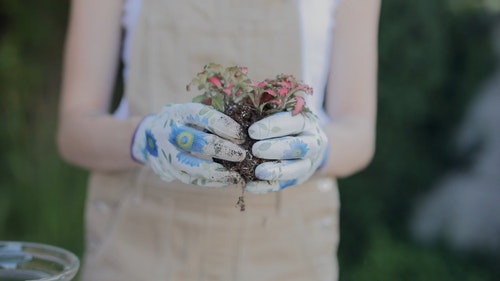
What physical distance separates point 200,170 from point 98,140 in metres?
0.35

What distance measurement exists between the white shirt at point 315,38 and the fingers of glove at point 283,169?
315mm

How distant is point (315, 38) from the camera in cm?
188

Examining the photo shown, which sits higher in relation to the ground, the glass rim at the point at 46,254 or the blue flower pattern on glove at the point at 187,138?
the blue flower pattern on glove at the point at 187,138

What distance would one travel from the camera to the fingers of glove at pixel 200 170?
1509 mm

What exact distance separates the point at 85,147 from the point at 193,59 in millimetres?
281

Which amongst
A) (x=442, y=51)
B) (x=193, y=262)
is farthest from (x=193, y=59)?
(x=442, y=51)

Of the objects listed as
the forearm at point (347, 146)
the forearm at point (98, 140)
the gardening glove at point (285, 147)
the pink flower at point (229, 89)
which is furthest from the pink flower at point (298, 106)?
the forearm at point (98, 140)

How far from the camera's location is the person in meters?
1.78

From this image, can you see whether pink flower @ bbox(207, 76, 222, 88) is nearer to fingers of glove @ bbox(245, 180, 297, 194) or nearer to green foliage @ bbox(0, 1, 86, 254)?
fingers of glove @ bbox(245, 180, 297, 194)

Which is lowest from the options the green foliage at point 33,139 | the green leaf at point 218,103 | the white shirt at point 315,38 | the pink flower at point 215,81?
the green foliage at point 33,139

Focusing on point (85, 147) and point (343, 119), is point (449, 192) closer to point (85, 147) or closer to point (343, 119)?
point (343, 119)

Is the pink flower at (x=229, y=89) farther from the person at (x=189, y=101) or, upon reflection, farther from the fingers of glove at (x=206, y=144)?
the person at (x=189, y=101)

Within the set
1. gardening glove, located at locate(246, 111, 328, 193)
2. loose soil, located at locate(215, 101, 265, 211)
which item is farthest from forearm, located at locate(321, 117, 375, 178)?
loose soil, located at locate(215, 101, 265, 211)

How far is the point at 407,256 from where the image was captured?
12.4ft
